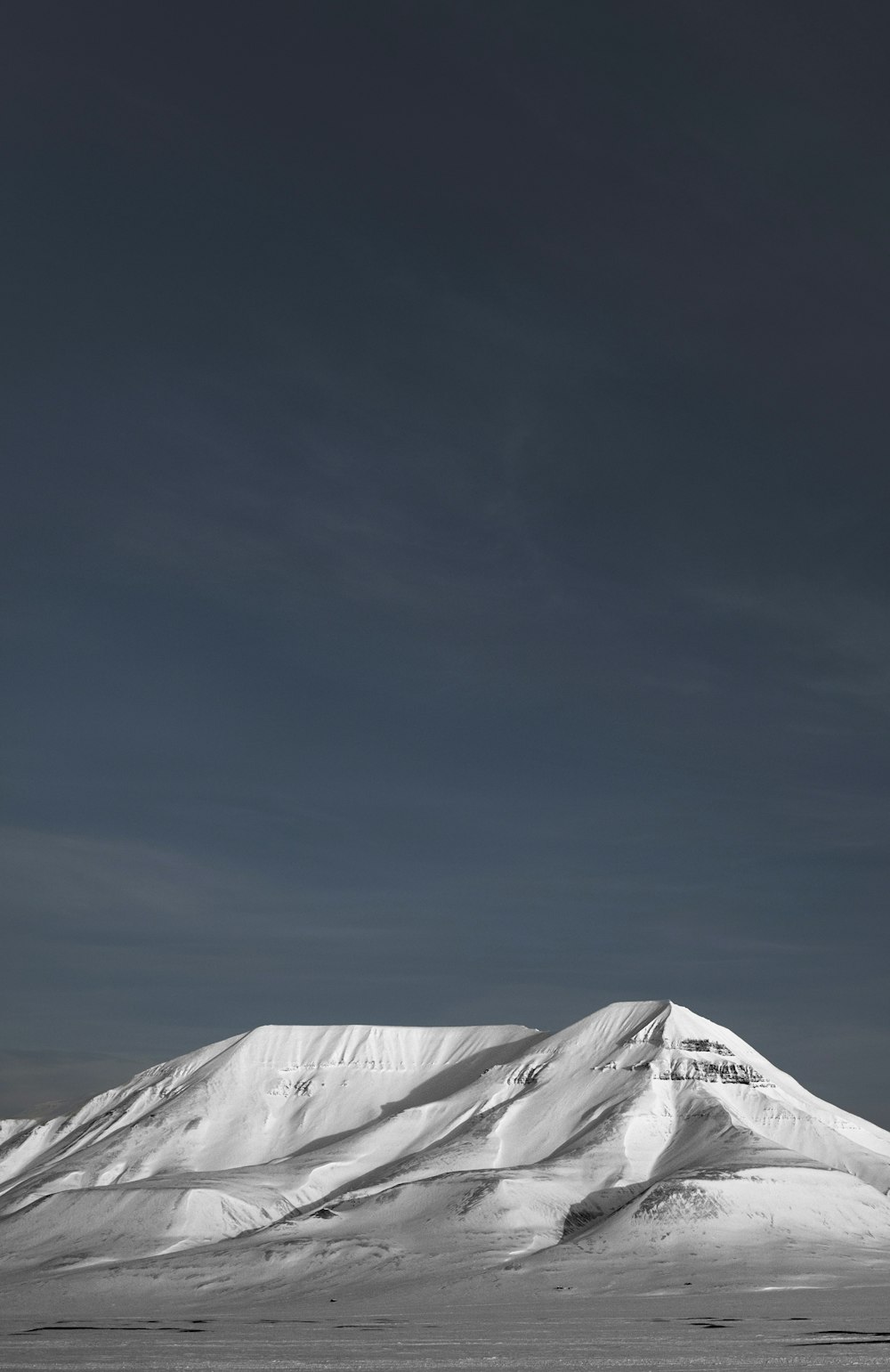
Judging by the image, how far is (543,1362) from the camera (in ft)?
189

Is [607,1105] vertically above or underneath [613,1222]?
above

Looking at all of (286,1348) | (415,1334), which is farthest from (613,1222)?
(286,1348)

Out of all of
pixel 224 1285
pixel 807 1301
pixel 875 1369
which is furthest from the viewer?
pixel 224 1285

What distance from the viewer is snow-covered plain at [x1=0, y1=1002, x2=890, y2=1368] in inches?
2822

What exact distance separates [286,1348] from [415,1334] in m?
11.9

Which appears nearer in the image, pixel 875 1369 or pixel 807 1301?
pixel 875 1369

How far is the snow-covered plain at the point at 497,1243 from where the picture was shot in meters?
71.7

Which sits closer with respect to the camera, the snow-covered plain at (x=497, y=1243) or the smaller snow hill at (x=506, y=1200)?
the snow-covered plain at (x=497, y=1243)

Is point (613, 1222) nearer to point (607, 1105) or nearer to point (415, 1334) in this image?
point (607, 1105)

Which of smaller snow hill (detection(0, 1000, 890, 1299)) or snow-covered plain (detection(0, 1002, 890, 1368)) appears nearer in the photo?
snow-covered plain (detection(0, 1002, 890, 1368))

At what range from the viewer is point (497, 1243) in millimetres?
138750

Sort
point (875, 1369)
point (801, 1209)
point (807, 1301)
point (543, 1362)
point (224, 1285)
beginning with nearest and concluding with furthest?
1. point (875, 1369)
2. point (543, 1362)
3. point (807, 1301)
4. point (224, 1285)
5. point (801, 1209)

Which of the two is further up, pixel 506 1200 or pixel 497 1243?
pixel 506 1200

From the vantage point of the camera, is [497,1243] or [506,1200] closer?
[497,1243]
